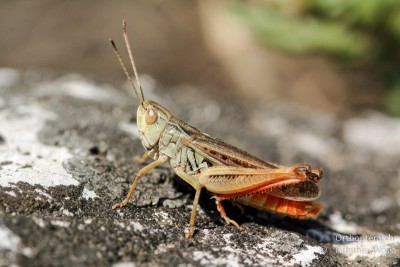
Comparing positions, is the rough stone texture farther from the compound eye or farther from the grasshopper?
the compound eye

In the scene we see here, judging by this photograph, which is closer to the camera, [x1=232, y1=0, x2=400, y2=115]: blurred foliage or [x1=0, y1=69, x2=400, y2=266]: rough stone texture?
[x1=0, y1=69, x2=400, y2=266]: rough stone texture

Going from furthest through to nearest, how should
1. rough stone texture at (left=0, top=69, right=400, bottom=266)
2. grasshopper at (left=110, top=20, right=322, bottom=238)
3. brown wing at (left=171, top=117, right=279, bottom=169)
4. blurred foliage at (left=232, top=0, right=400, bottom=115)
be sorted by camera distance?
blurred foliage at (left=232, top=0, right=400, bottom=115) < brown wing at (left=171, top=117, right=279, bottom=169) < grasshopper at (left=110, top=20, right=322, bottom=238) < rough stone texture at (left=0, top=69, right=400, bottom=266)

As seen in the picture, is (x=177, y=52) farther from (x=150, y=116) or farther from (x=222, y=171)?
(x=222, y=171)

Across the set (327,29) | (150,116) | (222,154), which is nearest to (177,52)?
(327,29)

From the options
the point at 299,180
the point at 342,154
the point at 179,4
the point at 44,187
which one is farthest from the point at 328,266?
the point at 179,4

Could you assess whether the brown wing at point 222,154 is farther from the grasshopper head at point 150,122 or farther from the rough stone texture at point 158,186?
the rough stone texture at point 158,186

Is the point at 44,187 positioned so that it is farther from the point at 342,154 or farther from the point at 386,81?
the point at 386,81

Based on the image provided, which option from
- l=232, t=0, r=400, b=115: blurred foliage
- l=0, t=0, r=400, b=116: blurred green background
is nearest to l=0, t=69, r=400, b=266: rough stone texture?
l=232, t=0, r=400, b=115: blurred foliage

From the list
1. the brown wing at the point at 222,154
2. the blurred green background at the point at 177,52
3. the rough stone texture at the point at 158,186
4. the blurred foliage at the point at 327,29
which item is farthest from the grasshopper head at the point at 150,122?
the blurred green background at the point at 177,52
